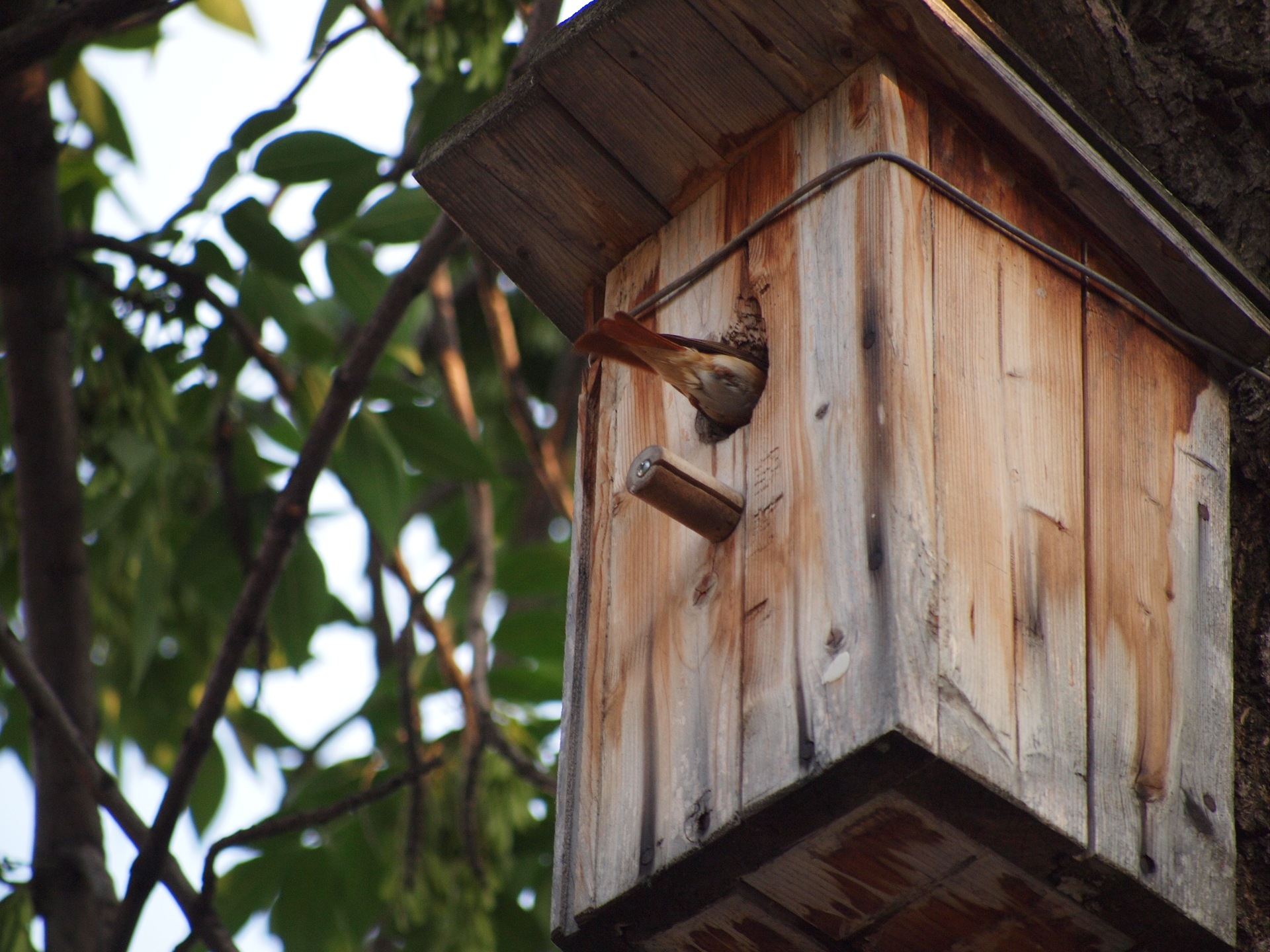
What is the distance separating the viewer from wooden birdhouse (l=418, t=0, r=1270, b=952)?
1503 millimetres

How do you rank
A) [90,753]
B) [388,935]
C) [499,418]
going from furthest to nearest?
[499,418]
[388,935]
[90,753]

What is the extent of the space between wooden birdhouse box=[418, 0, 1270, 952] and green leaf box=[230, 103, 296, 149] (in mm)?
A: 761

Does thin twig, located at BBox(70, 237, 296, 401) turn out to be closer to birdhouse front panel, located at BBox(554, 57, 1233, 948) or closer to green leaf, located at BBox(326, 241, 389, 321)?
green leaf, located at BBox(326, 241, 389, 321)

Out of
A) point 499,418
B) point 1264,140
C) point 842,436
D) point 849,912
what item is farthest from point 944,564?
point 499,418

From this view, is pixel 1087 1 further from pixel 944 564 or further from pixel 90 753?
pixel 90 753

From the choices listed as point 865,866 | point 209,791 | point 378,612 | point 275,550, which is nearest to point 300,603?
point 275,550

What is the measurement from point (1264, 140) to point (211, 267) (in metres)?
1.82

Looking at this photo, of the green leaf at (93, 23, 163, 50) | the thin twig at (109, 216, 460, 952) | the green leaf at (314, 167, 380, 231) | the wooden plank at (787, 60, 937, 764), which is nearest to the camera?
the wooden plank at (787, 60, 937, 764)

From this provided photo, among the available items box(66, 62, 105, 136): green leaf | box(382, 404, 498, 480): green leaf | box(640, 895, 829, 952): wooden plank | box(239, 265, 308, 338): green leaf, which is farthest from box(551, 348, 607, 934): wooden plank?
box(66, 62, 105, 136): green leaf

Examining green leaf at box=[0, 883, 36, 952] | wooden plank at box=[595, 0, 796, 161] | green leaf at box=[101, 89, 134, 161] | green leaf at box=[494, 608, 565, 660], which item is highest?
green leaf at box=[101, 89, 134, 161]

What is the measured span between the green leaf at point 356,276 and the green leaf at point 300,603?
48cm

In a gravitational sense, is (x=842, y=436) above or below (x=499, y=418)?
below

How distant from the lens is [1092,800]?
1.53 m

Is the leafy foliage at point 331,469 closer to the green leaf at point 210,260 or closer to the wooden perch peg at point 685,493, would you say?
the green leaf at point 210,260
